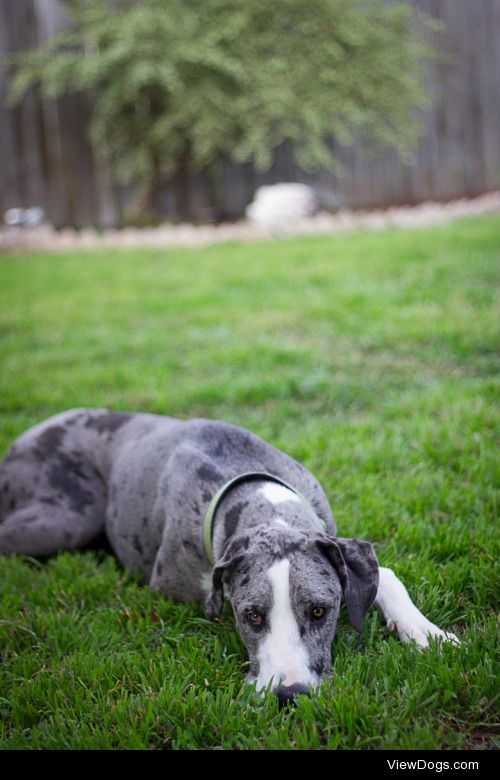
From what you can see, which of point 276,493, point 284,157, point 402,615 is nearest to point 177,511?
point 276,493

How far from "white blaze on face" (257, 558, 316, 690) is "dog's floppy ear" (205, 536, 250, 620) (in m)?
0.16

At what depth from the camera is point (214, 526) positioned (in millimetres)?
2973

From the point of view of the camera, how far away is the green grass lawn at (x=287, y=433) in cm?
230

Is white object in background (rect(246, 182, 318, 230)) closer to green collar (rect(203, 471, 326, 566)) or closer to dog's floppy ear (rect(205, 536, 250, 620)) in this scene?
green collar (rect(203, 471, 326, 566))

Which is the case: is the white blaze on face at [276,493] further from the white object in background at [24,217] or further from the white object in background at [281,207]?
the white object in background at [24,217]

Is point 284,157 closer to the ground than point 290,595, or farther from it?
farther from it

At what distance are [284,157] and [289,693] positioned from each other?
11568mm

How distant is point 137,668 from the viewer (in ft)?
8.61

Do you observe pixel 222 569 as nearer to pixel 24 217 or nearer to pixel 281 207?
pixel 281 207

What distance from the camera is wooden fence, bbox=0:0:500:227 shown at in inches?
478

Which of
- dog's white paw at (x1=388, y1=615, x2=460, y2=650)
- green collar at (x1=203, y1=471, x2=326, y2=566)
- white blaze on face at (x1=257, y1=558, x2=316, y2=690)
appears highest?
green collar at (x1=203, y1=471, x2=326, y2=566)

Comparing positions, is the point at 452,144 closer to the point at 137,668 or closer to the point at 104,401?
the point at 104,401

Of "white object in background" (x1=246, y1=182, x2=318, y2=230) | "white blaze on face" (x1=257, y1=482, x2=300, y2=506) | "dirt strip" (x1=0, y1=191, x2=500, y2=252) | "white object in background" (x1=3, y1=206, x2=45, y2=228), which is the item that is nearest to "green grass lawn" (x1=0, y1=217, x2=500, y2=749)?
"white blaze on face" (x1=257, y1=482, x2=300, y2=506)

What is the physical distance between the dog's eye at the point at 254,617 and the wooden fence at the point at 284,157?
11.0 metres
